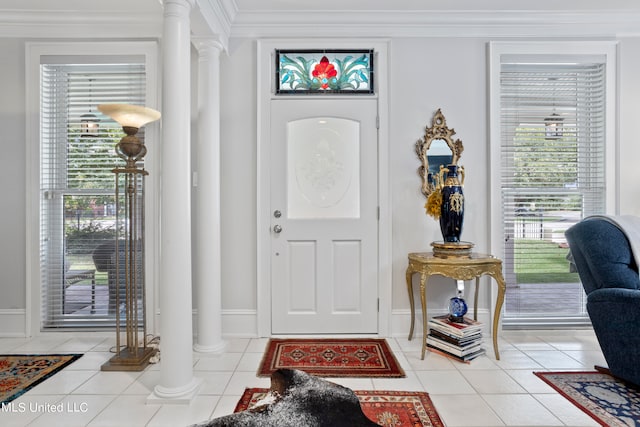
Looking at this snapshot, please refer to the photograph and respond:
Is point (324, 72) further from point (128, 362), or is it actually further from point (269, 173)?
point (128, 362)

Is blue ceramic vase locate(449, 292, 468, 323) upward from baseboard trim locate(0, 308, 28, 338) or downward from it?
upward

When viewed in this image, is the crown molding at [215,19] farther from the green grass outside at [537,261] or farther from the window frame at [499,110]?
the green grass outside at [537,261]

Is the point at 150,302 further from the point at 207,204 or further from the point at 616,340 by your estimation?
the point at 616,340

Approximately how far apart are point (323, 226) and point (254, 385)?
53.5 inches

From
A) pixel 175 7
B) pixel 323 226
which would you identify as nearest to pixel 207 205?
pixel 323 226

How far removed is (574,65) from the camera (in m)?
3.22

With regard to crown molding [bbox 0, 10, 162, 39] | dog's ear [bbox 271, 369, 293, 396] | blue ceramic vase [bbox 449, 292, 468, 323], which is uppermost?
crown molding [bbox 0, 10, 162, 39]

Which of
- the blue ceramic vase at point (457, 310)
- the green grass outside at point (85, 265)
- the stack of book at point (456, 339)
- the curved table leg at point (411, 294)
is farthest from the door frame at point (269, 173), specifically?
the green grass outside at point (85, 265)

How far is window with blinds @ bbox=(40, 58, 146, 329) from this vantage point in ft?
10.3

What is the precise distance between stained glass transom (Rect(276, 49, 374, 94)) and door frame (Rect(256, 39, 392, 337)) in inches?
2.5

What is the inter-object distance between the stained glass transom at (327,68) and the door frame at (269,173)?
0.21 ft

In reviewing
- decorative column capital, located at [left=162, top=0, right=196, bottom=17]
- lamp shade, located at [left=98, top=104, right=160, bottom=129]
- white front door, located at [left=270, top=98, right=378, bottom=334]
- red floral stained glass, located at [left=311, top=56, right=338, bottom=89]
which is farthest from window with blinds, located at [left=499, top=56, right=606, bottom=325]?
lamp shade, located at [left=98, top=104, right=160, bottom=129]

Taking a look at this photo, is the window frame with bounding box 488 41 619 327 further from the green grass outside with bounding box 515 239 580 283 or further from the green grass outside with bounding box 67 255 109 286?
the green grass outside with bounding box 67 255 109 286

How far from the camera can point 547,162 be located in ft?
10.5
